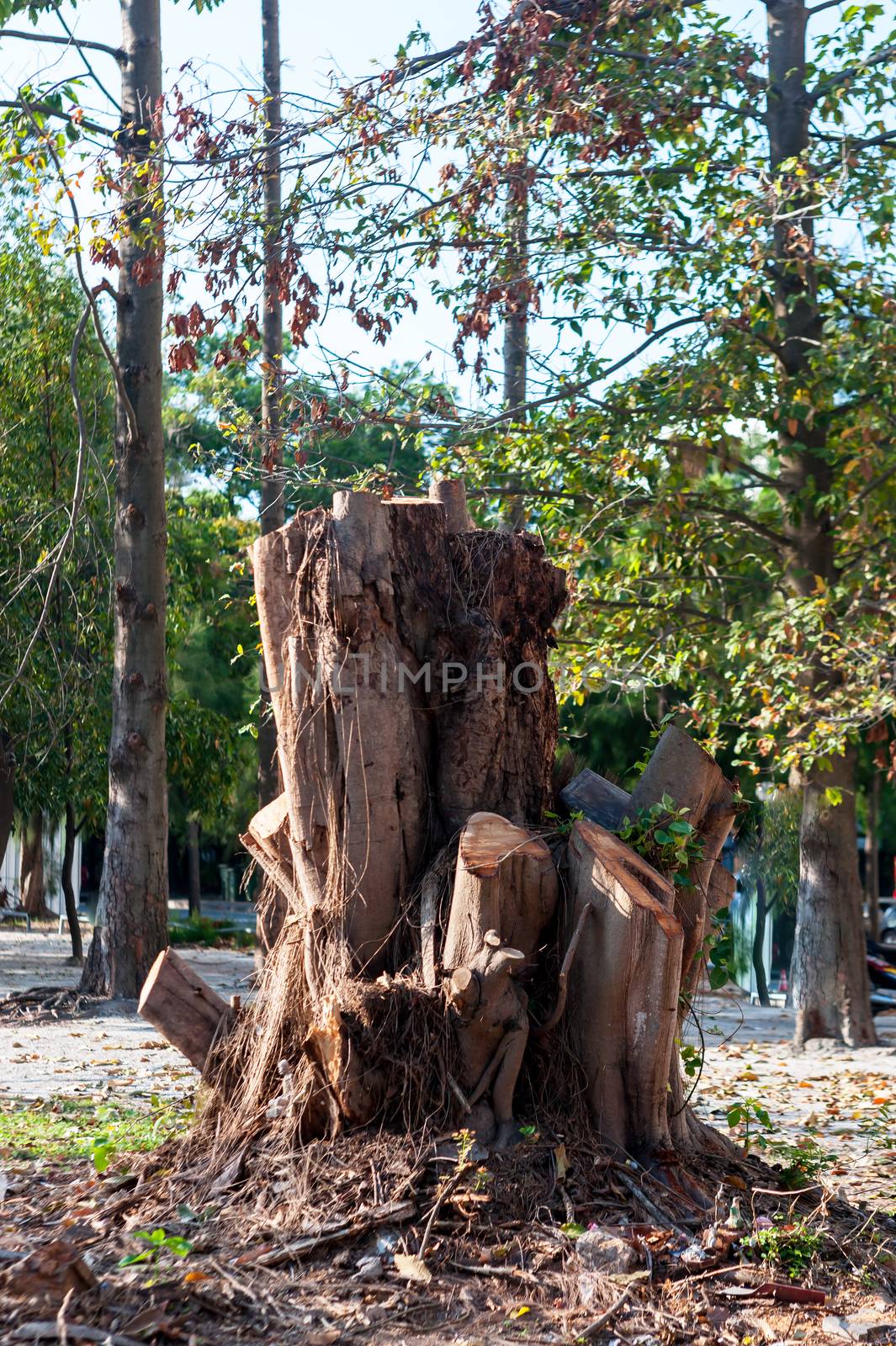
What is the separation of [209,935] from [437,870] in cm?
1724

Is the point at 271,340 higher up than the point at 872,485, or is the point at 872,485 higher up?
the point at 271,340

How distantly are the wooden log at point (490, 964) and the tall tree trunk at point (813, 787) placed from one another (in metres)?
7.29

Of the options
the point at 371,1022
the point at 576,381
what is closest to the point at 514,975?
the point at 371,1022

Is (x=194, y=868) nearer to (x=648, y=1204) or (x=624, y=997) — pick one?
(x=624, y=997)

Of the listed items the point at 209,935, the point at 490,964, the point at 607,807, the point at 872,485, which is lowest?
the point at 209,935

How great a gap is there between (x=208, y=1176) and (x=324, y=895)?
1.15 m

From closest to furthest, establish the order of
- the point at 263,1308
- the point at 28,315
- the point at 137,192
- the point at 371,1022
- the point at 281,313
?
the point at 263,1308
the point at 371,1022
the point at 137,192
the point at 281,313
the point at 28,315

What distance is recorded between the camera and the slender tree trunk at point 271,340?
947 centimetres

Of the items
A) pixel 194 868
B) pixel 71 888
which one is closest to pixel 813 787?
pixel 71 888

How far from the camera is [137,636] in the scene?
11.8 meters

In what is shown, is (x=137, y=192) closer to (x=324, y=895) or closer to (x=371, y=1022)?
(x=324, y=895)

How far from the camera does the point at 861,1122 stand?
25.5 ft

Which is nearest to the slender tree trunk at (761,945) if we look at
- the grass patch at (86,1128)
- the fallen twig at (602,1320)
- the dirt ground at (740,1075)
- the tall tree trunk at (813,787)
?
the dirt ground at (740,1075)

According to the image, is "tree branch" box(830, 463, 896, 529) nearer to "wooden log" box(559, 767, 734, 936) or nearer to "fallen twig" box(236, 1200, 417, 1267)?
"wooden log" box(559, 767, 734, 936)
